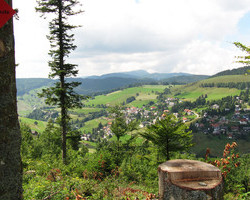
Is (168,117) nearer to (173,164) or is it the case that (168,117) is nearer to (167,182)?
(173,164)

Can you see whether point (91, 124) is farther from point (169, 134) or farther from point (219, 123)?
point (169, 134)

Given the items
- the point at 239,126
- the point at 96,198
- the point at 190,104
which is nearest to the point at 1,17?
the point at 96,198

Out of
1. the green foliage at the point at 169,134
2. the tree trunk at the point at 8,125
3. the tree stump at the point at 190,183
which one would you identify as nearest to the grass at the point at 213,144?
the green foliage at the point at 169,134

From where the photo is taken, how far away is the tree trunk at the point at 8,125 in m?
2.62

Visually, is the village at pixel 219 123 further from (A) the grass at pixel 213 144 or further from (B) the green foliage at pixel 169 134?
(B) the green foliage at pixel 169 134

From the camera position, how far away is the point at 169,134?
927cm

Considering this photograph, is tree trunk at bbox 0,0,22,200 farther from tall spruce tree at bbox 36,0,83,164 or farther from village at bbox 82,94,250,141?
village at bbox 82,94,250,141

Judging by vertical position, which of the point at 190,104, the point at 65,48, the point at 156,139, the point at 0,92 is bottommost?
the point at 190,104

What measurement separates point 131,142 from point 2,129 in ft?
75.8

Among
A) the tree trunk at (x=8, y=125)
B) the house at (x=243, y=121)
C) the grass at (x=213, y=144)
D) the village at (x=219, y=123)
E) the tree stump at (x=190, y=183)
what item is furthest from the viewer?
the house at (x=243, y=121)

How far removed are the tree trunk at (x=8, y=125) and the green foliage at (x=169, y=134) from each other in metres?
7.48

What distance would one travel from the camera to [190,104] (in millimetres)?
188125

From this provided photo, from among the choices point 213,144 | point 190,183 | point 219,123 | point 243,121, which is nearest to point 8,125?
point 190,183

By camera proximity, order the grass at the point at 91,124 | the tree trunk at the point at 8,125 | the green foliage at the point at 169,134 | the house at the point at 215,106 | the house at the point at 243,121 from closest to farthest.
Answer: the tree trunk at the point at 8,125, the green foliage at the point at 169,134, the house at the point at 243,121, the house at the point at 215,106, the grass at the point at 91,124
